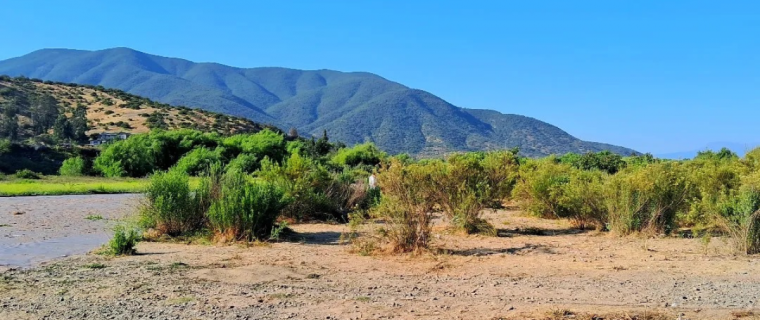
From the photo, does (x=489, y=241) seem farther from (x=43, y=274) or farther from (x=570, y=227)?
(x=43, y=274)

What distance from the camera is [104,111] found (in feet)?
231

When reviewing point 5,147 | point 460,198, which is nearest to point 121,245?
point 460,198

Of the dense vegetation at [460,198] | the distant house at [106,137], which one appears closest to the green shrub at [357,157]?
the distant house at [106,137]

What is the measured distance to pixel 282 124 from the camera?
520 ft

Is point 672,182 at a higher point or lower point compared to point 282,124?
lower

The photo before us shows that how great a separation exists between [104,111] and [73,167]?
95.1 feet

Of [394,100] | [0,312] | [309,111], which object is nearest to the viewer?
[0,312]

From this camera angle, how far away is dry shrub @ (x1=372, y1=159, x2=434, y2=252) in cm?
1170

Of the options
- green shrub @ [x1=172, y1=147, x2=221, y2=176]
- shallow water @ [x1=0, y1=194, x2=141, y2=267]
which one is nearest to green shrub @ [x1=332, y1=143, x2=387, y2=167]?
green shrub @ [x1=172, y1=147, x2=221, y2=176]

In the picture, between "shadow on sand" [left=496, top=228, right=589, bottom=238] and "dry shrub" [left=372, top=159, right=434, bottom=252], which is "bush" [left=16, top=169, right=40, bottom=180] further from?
"dry shrub" [left=372, top=159, right=434, bottom=252]

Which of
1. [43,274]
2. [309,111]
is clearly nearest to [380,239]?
[43,274]

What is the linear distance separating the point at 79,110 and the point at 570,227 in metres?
61.3

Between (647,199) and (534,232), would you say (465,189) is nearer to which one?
(534,232)

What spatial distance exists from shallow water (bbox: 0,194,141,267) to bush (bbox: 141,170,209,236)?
46.7 inches
